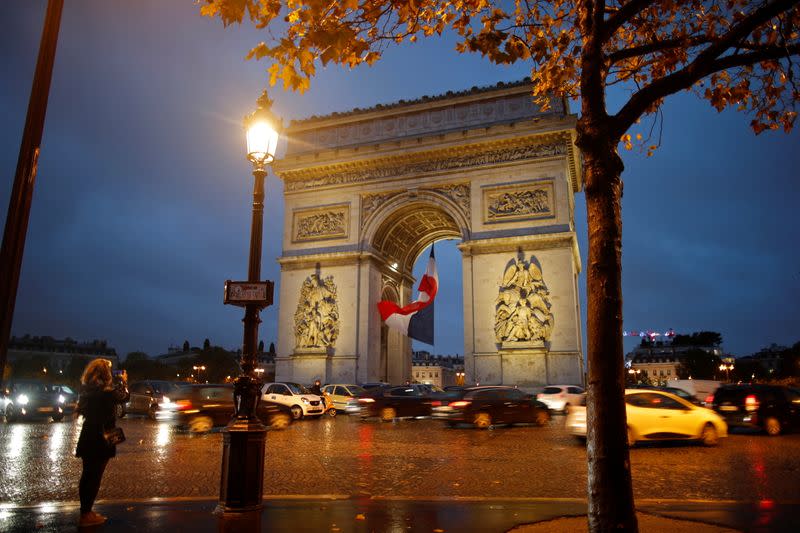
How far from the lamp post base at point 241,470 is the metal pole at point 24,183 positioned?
2464 millimetres

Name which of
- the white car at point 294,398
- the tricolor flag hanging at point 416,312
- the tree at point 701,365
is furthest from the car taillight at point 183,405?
the tree at point 701,365

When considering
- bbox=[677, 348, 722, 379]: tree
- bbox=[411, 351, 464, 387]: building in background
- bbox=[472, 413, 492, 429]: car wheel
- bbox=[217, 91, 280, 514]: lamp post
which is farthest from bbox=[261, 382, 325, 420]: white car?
bbox=[411, 351, 464, 387]: building in background

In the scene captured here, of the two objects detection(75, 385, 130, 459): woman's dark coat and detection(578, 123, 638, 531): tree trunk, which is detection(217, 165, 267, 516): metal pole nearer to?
detection(75, 385, 130, 459): woman's dark coat

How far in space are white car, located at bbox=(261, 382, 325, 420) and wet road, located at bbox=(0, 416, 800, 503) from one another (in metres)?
6.30

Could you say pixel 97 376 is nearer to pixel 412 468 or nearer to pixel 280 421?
pixel 412 468

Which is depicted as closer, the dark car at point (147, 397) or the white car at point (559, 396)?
the dark car at point (147, 397)

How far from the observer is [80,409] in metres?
5.72

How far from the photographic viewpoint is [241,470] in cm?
595

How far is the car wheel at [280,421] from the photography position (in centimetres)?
1819

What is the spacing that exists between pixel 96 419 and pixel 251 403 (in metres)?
1.50

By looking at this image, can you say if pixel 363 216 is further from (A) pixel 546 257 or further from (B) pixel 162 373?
(B) pixel 162 373

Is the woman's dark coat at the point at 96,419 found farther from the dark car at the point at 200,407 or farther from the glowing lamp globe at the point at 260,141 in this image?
the dark car at the point at 200,407

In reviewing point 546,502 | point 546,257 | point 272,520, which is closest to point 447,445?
point 546,502

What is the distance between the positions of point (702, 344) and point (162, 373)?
109843 mm
